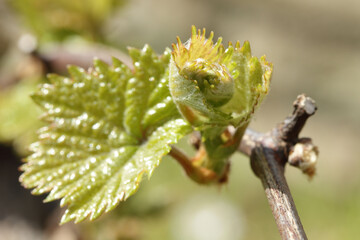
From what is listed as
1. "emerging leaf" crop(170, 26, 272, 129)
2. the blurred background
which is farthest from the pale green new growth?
the blurred background

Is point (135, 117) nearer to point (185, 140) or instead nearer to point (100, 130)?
point (100, 130)

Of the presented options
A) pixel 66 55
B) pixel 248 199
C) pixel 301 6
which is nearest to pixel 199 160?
pixel 66 55

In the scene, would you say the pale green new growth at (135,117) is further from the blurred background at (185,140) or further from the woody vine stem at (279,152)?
the blurred background at (185,140)

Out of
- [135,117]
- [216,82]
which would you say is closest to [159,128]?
[135,117]

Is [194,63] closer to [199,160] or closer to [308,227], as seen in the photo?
[199,160]

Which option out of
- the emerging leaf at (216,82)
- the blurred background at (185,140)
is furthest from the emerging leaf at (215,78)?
the blurred background at (185,140)

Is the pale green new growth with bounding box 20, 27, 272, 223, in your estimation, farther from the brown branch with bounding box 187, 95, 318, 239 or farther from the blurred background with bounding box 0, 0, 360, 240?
the blurred background with bounding box 0, 0, 360, 240
